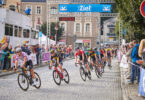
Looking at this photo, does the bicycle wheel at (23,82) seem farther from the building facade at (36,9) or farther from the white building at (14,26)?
the building facade at (36,9)

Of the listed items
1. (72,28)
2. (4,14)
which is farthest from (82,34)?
(4,14)

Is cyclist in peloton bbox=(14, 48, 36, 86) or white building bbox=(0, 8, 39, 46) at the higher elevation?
white building bbox=(0, 8, 39, 46)

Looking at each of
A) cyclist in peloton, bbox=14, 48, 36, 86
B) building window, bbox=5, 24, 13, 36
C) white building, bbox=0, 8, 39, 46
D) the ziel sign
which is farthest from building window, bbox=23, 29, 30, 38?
cyclist in peloton, bbox=14, 48, 36, 86

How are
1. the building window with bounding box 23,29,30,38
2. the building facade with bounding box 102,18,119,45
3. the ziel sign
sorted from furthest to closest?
the building facade with bounding box 102,18,119,45 < the ziel sign < the building window with bounding box 23,29,30,38

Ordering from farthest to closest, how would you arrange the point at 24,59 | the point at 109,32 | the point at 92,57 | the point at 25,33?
the point at 109,32, the point at 25,33, the point at 92,57, the point at 24,59

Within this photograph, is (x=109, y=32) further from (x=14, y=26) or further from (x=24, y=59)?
(x=24, y=59)

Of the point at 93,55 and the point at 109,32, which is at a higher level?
the point at 109,32

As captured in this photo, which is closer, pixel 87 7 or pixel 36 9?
pixel 87 7

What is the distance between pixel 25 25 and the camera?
26.7 meters

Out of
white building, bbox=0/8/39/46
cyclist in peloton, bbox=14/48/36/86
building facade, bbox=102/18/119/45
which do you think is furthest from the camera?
building facade, bbox=102/18/119/45

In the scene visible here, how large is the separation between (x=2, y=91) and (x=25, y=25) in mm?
17225

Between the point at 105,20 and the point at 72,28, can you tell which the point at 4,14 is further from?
the point at 105,20

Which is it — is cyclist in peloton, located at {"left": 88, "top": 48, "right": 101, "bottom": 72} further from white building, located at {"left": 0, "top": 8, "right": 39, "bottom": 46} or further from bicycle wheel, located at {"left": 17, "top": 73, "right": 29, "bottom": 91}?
white building, located at {"left": 0, "top": 8, "right": 39, "bottom": 46}

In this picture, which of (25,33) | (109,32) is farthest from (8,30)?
(109,32)
